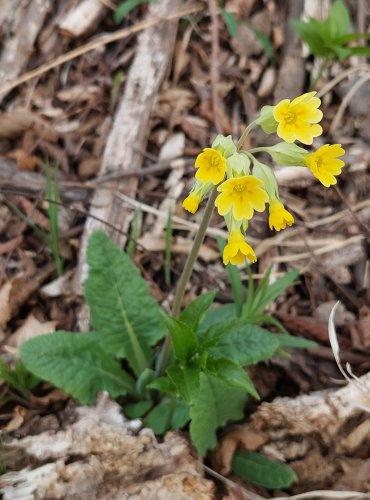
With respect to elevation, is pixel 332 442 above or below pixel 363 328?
below

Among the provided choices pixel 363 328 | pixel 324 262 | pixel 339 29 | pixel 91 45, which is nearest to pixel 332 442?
pixel 363 328

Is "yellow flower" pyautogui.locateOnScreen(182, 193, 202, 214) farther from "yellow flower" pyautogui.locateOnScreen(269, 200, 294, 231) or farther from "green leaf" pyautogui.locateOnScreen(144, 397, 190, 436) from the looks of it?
"green leaf" pyautogui.locateOnScreen(144, 397, 190, 436)

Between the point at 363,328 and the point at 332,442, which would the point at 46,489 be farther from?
the point at 363,328

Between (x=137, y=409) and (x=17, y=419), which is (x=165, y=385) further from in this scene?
(x=17, y=419)

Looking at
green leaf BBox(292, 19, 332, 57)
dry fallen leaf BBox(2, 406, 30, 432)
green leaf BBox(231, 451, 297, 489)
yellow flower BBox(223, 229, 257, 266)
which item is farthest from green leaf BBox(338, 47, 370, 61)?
dry fallen leaf BBox(2, 406, 30, 432)

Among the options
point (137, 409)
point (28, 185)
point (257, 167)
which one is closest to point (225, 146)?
point (257, 167)

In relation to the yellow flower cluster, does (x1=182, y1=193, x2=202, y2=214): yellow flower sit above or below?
below
